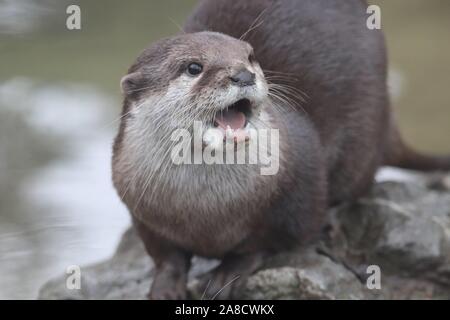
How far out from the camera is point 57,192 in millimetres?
4941

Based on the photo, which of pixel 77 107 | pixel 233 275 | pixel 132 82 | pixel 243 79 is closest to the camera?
pixel 243 79

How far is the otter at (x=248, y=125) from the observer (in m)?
2.84

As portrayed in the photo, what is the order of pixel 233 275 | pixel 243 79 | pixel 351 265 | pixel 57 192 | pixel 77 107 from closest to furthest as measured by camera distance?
1. pixel 243 79
2. pixel 233 275
3. pixel 351 265
4. pixel 57 192
5. pixel 77 107

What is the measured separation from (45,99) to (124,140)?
3179 millimetres

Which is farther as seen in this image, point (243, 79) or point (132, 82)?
point (132, 82)

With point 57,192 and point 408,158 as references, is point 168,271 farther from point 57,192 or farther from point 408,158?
point 57,192

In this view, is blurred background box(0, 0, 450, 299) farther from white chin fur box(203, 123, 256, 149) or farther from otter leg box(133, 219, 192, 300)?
white chin fur box(203, 123, 256, 149)

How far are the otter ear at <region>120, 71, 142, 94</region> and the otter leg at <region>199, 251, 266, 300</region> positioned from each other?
0.68 meters

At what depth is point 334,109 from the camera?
3.53 meters

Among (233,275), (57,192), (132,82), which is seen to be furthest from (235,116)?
(57,192)

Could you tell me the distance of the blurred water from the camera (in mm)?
4262

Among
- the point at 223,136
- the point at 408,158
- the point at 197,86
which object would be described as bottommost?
the point at 408,158

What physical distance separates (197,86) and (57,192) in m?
2.31
